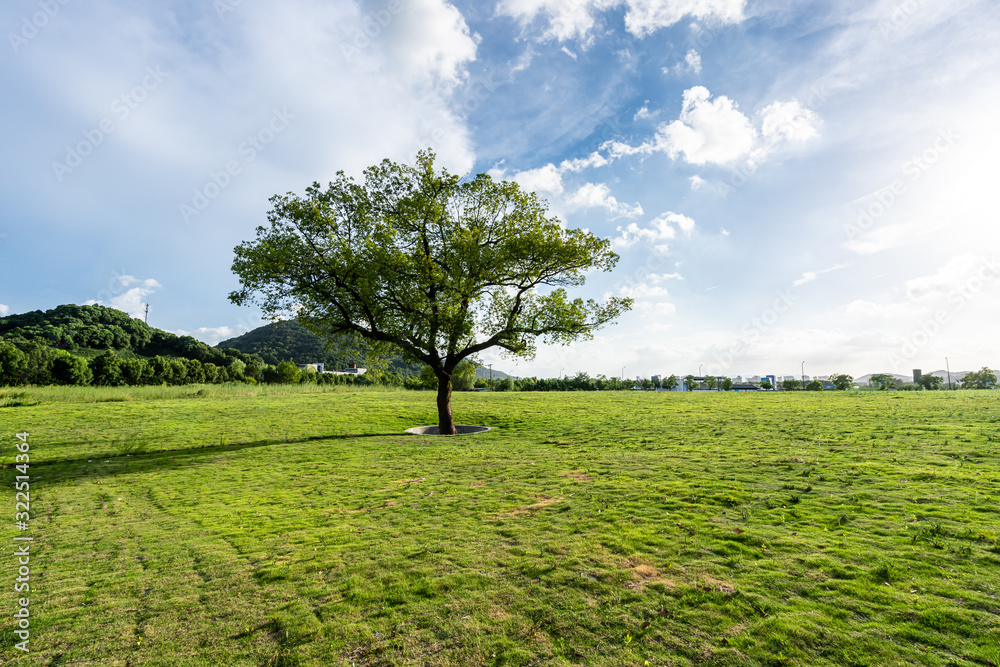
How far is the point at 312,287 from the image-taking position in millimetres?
21031

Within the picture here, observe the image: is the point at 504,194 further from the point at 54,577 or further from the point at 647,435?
the point at 54,577

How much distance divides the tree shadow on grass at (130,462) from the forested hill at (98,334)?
8884 centimetres

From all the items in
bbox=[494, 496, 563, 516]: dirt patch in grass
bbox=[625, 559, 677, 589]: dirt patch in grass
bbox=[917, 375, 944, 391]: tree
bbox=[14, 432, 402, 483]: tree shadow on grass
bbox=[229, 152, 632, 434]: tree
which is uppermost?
bbox=[229, 152, 632, 434]: tree

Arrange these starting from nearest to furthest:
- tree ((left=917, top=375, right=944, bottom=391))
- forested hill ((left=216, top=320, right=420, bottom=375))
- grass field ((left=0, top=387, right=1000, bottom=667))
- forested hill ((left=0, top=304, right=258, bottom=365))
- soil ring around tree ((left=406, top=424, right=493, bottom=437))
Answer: grass field ((left=0, top=387, right=1000, bottom=667)) → soil ring around tree ((left=406, top=424, right=493, bottom=437)) → tree ((left=917, top=375, right=944, bottom=391)) → forested hill ((left=0, top=304, right=258, bottom=365)) → forested hill ((left=216, top=320, right=420, bottom=375))

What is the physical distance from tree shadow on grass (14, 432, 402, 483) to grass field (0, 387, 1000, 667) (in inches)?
7.3

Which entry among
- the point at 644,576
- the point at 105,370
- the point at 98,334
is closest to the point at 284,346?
the point at 98,334

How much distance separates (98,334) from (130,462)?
108 metres

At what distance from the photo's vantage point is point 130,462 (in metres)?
15.9

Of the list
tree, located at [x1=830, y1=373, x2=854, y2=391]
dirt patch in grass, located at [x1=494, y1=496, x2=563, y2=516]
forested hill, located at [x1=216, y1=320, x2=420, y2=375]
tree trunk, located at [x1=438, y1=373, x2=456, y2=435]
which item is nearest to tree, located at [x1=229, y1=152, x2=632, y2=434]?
tree trunk, located at [x1=438, y1=373, x2=456, y2=435]

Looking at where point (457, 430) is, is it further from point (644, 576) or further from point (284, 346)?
point (284, 346)

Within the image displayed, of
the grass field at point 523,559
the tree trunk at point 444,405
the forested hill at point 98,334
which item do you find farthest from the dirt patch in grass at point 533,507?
the forested hill at point 98,334

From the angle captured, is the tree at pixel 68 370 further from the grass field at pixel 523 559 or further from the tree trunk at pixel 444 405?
the tree trunk at pixel 444 405

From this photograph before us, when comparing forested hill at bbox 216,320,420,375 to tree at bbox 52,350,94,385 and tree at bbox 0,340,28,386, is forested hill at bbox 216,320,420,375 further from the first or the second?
tree at bbox 0,340,28,386

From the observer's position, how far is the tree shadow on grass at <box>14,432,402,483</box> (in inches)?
551
